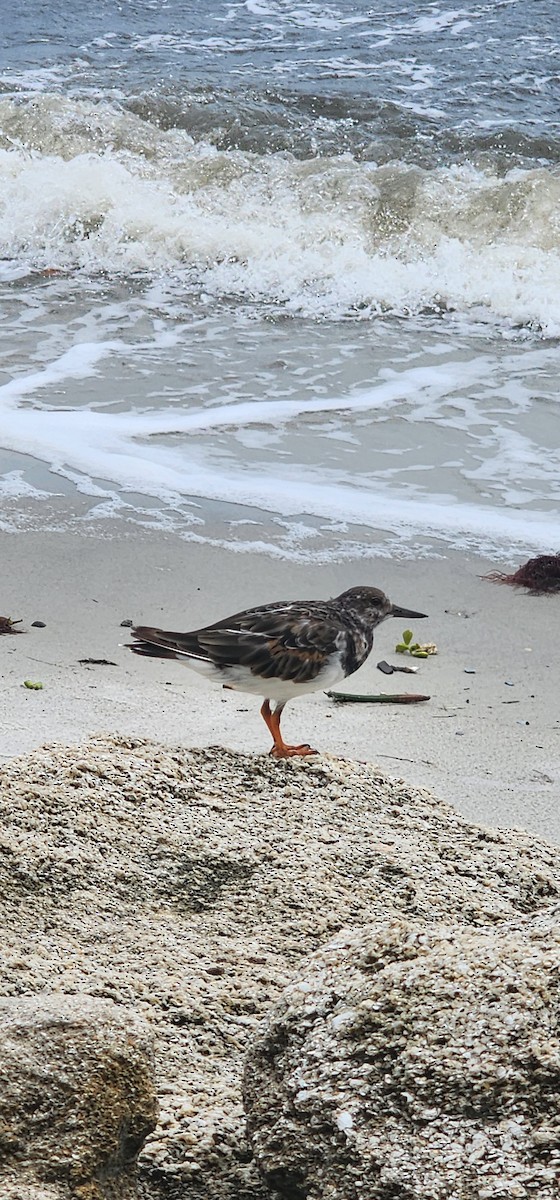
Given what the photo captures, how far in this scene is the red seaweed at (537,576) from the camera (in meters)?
6.04

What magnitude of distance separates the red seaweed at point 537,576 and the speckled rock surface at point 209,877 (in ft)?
8.65

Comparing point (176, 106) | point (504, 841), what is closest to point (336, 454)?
point (504, 841)

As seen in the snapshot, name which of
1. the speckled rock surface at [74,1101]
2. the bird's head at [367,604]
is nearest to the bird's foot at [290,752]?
the bird's head at [367,604]

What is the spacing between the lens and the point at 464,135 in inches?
567

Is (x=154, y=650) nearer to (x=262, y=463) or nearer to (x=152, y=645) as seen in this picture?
(x=152, y=645)

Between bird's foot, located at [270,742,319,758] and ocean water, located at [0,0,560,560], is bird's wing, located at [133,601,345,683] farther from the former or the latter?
ocean water, located at [0,0,560,560]

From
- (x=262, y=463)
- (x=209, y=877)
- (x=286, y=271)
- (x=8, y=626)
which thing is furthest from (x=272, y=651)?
Result: (x=286, y=271)

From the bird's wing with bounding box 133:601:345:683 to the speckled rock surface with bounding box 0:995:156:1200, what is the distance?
6.28 feet

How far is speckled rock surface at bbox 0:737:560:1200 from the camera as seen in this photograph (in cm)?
259

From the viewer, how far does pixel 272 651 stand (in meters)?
3.80

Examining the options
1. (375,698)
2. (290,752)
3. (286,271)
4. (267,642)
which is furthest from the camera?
(286,271)

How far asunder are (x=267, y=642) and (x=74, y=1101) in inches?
82.6

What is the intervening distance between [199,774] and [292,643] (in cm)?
56

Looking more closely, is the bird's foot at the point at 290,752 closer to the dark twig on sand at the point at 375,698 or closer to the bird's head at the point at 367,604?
the bird's head at the point at 367,604
